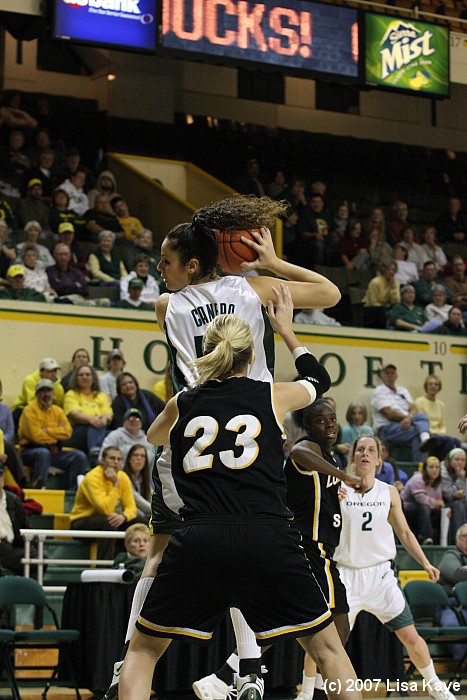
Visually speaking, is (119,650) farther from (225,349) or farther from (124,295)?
(124,295)

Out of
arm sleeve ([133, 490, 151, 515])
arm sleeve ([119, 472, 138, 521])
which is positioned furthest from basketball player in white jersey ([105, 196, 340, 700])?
arm sleeve ([133, 490, 151, 515])

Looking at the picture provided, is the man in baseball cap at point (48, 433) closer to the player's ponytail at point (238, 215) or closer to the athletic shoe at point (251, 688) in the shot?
the player's ponytail at point (238, 215)

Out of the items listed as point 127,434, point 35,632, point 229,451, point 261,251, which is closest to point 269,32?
point 127,434

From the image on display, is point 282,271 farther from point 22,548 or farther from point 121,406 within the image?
point 121,406

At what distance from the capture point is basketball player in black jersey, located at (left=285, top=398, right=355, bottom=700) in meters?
6.93

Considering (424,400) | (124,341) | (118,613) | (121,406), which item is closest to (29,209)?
(124,341)

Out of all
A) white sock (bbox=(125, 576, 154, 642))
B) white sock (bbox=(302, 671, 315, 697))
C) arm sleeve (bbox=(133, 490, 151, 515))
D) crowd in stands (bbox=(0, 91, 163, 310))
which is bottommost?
white sock (bbox=(302, 671, 315, 697))

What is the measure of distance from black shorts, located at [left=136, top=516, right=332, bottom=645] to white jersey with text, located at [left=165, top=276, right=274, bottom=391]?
986 mm

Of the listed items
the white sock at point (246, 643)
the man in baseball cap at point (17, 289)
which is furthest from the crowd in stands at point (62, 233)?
the white sock at point (246, 643)

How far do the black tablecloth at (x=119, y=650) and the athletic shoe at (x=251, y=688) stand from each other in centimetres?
355

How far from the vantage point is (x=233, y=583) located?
4.02 metres

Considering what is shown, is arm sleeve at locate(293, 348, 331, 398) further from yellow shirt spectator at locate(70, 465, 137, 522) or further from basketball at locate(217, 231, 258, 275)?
yellow shirt spectator at locate(70, 465, 137, 522)

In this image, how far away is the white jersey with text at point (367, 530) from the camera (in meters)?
8.11

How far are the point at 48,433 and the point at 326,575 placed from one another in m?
5.24
